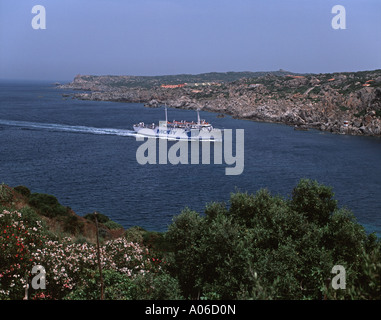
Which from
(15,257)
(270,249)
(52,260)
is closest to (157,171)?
(52,260)

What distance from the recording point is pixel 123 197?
29.5 m

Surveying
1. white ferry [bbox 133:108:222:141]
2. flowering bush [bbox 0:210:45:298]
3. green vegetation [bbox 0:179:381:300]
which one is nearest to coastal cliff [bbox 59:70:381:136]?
white ferry [bbox 133:108:222:141]

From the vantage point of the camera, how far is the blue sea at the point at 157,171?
1091 inches

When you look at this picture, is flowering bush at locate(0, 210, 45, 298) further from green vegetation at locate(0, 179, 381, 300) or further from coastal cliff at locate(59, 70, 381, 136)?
coastal cliff at locate(59, 70, 381, 136)

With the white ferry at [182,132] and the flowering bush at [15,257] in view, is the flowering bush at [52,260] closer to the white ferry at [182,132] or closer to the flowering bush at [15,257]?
the flowering bush at [15,257]

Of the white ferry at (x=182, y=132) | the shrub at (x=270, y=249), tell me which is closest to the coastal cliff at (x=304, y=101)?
the white ferry at (x=182, y=132)

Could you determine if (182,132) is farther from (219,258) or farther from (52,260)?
(219,258)

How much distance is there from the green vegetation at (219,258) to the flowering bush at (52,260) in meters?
0.03

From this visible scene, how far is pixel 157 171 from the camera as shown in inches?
1517

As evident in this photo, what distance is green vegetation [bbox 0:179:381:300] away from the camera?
935 centimetres

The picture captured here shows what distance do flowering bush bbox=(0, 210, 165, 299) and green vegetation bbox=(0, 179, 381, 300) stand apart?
1.1 inches

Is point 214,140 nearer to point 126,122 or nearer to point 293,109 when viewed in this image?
point 126,122
